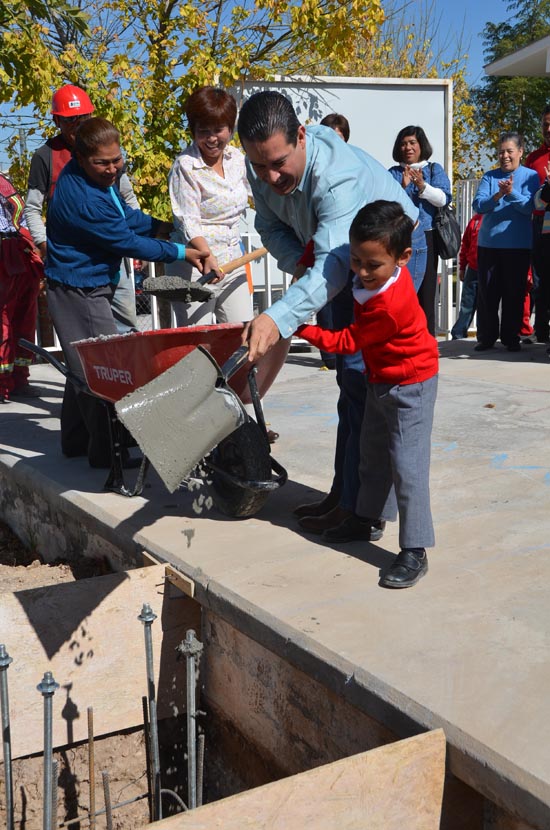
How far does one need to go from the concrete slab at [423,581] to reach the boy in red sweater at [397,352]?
0.20 meters

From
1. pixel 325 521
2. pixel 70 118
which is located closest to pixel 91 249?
pixel 70 118

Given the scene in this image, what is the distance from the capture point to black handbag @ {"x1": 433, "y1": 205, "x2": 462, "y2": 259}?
657cm

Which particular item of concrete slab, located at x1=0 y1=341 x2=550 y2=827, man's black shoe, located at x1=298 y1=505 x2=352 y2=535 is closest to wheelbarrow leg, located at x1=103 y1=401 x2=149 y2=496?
concrete slab, located at x1=0 y1=341 x2=550 y2=827

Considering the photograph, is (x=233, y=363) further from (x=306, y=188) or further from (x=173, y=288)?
(x=173, y=288)

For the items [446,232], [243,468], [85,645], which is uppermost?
[446,232]

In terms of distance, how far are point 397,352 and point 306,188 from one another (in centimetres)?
71

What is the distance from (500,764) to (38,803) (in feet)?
6.64

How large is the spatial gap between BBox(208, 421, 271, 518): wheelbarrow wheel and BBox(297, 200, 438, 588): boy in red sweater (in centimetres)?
70

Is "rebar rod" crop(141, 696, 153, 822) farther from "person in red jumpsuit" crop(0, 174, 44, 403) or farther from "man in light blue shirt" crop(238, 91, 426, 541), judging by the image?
"person in red jumpsuit" crop(0, 174, 44, 403)

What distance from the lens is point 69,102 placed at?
4840mm

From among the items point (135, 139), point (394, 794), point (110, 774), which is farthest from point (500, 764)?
point (135, 139)

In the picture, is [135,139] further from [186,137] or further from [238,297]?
[238,297]

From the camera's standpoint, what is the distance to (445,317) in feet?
31.1

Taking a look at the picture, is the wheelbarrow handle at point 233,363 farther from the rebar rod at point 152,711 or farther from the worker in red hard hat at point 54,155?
the worker in red hard hat at point 54,155
